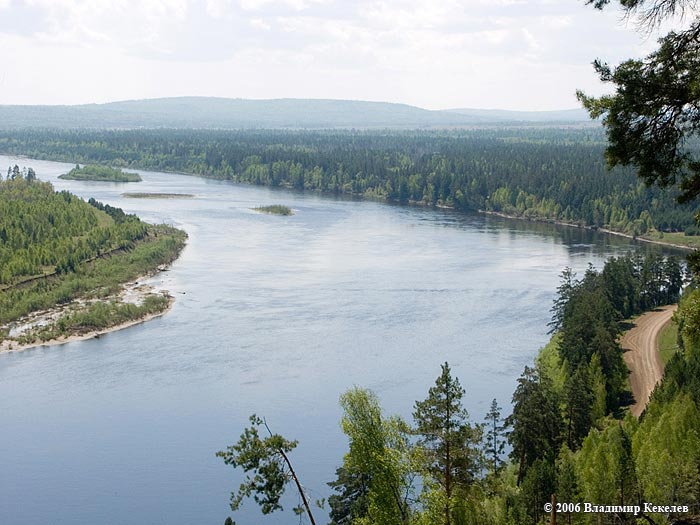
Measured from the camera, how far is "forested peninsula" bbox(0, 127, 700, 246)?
8238 cm

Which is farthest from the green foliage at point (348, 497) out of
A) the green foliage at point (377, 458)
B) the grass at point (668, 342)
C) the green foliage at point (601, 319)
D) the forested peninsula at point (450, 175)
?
the forested peninsula at point (450, 175)

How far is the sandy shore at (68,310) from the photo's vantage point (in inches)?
1654

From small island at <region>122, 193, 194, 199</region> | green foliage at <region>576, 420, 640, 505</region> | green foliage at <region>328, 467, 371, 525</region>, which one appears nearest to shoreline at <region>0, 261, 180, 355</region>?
green foliage at <region>328, 467, 371, 525</region>

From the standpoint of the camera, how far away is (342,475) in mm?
21438

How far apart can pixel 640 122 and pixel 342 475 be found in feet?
47.8

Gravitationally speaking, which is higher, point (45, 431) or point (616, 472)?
point (616, 472)

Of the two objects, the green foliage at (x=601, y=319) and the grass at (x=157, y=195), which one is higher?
the green foliage at (x=601, y=319)

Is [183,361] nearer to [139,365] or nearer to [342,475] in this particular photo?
[139,365]

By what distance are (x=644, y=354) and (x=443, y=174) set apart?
220 ft

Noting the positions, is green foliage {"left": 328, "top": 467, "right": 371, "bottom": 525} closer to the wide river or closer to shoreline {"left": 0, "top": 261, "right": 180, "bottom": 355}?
the wide river

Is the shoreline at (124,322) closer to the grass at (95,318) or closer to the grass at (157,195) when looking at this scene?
the grass at (95,318)

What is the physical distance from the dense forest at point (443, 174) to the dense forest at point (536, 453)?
37.3m

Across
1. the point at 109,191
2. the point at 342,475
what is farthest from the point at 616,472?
the point at 109,191

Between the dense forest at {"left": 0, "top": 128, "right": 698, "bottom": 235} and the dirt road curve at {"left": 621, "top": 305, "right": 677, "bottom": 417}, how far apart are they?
22445 millimetres
